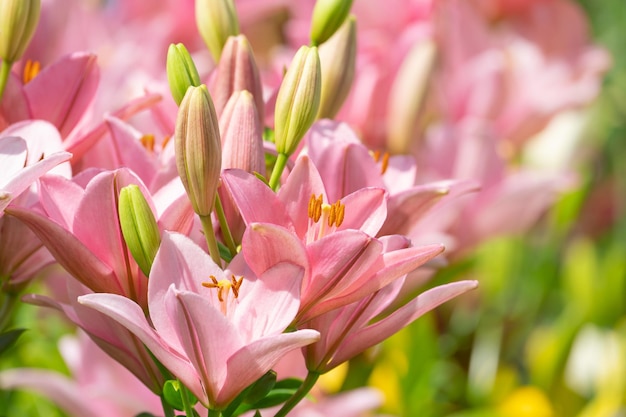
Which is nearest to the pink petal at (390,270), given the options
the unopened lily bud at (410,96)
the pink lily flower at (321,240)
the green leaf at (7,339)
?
the pink lily flower at (321,240)

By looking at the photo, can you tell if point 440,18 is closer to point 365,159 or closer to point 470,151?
point 470,151

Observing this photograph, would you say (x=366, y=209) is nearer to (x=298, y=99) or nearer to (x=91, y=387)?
(x=298, y=99)

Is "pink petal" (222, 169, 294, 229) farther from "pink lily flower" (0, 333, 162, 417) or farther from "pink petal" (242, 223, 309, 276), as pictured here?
"pink lily flower" (0, 333, 162, 417)

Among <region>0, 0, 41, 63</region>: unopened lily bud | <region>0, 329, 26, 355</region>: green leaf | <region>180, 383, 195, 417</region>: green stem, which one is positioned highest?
<region>0, 0, 41, 63</region>: unopened lily bud

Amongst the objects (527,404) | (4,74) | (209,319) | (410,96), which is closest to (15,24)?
(4,74)

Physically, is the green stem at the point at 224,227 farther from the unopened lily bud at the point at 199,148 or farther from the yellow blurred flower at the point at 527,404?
the yellow blurred flower at the point at 527,404

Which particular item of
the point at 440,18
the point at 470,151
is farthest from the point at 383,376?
the point at 440,18

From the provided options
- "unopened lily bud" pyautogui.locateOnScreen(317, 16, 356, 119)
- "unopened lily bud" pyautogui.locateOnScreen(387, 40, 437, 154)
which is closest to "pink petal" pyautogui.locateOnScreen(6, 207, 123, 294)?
"unopened lily bud" pyautogui.locateOnScreen(317, 16, 356, 119)
